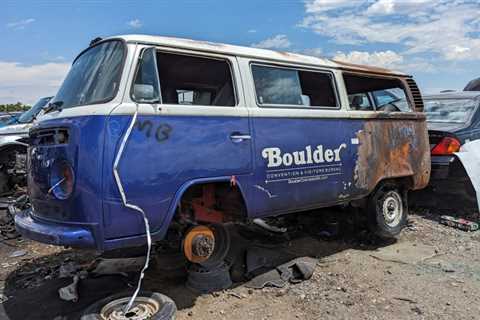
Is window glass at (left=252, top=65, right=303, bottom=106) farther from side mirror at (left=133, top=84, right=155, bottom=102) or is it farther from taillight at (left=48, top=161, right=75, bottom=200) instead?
taillight at (left=48, top=161, right=75, bottom=200)

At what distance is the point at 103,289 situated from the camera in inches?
164

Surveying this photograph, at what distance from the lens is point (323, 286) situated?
14.1 ft

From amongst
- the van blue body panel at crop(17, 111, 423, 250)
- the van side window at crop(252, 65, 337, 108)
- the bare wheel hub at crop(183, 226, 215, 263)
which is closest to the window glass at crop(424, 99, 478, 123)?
the van side window at crop(252, 65, 337, 108)

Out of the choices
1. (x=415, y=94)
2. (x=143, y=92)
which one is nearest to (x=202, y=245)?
(x=143, y=92)

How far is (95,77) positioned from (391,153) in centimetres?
374

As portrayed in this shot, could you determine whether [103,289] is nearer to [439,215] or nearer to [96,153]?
[96,153]

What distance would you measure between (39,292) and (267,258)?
2.45 meters

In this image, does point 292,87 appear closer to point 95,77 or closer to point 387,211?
point 95,77

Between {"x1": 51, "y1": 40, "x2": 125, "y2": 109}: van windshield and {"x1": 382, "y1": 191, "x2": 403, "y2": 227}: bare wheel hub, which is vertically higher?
{"x1": 51, "y1": 40, "x2": 125, "y2": 109}: van windshield

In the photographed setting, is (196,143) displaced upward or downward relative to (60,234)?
upward

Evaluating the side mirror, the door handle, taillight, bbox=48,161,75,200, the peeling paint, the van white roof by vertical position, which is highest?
the van white roof

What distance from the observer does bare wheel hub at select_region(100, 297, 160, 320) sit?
10.5ft

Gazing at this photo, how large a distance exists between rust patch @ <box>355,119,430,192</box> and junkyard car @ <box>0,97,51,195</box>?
7.26m

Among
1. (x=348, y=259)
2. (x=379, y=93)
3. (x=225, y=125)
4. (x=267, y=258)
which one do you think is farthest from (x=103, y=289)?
(x=379, y=93)
